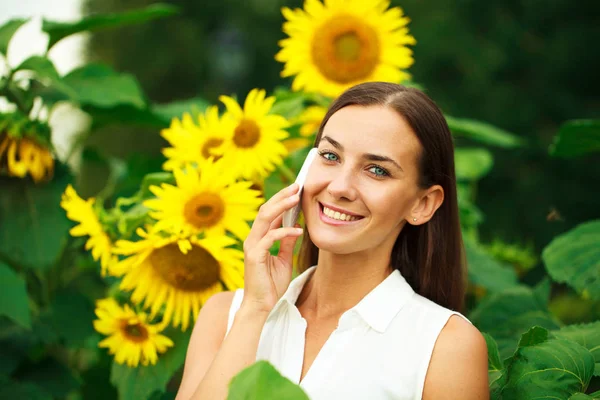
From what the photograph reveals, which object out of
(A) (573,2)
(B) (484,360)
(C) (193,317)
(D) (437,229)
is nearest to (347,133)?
(D) (437,229)

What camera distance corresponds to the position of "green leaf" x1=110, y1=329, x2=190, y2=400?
187 centimetres

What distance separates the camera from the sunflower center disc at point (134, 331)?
1.87m

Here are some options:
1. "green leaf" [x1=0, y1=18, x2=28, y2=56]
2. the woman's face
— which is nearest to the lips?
the woman's face

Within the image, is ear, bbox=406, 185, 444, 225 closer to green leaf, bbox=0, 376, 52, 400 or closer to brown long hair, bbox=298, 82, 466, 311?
brown long hair, bbox=298, 82, 466, 311

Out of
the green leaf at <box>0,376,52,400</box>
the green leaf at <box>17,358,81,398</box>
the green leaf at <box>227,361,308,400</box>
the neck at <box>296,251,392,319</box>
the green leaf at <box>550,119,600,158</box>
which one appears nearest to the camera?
the green leaf at <box>227,361,308,400</box>

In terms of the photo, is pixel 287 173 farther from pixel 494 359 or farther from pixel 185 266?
pixel 494 359

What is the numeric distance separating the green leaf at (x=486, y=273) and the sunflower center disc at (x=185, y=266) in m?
0.89

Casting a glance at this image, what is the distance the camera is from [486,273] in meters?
2.34

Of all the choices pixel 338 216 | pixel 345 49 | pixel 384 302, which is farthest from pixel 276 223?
pixel 345 49

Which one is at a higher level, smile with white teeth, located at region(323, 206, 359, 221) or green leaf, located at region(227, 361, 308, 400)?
smile with white teeth, located at region(323, 206, 359, 221)

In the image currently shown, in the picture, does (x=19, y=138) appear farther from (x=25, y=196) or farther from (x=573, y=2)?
(x=573, y=2)

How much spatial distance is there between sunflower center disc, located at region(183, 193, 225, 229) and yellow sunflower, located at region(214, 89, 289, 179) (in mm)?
120

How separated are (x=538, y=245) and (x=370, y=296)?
6.62 metres

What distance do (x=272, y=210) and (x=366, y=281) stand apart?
0.85 feet
